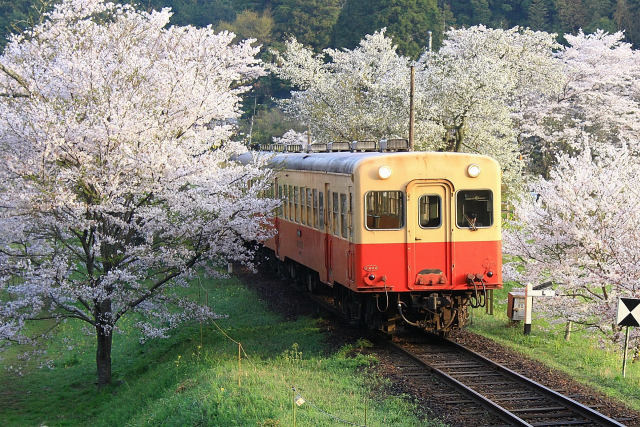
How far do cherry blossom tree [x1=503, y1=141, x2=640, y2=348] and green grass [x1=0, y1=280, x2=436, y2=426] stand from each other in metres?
4.60

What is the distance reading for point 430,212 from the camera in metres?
12.6

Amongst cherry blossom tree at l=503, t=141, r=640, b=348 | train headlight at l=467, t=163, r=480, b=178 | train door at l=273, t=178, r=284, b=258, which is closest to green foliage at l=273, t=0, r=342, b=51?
train door at l=273, t=178, r=284, b=258

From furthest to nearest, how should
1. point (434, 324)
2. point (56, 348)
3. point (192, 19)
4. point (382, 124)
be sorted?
point (192, 19) → point (382, 124) → point (56, 348) → point (434, 324)

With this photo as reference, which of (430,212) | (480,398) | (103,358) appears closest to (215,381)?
(480,398)

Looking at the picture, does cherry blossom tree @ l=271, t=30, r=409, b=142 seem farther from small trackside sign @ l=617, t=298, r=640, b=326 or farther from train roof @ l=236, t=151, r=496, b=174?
small trackside sign @ l=617, t=298, r=640, b=326

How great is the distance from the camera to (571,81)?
134 ft

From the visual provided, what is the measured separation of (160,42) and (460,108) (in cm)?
1295

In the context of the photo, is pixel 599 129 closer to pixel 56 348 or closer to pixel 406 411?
pixel 56 348

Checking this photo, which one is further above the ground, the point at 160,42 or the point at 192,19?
the point at 192,19

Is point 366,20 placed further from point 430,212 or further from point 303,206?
point 430,212

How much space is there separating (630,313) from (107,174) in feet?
26.0

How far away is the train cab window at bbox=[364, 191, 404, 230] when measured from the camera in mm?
12414

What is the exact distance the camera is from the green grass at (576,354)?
34.0 feet

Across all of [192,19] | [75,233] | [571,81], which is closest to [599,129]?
[571,81]
